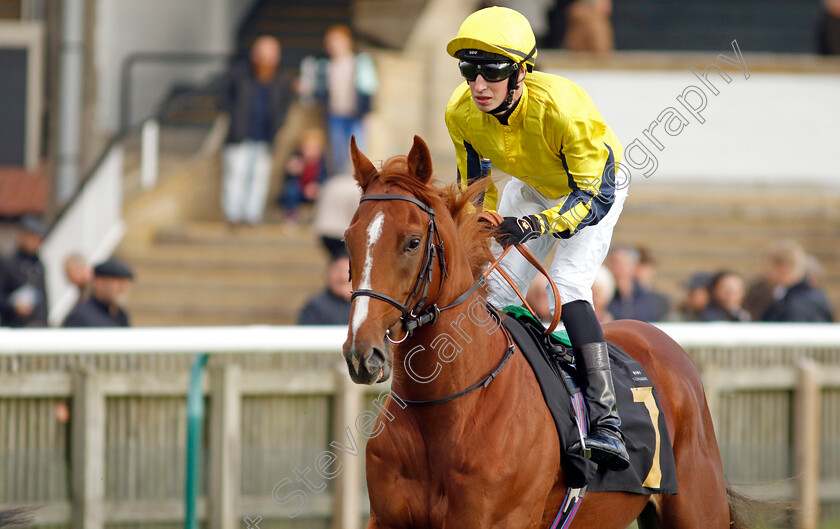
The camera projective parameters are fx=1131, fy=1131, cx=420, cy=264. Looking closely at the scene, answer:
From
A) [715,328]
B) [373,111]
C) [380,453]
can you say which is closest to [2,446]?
[380,453]

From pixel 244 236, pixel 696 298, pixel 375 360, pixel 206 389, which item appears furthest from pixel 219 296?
pixel 375 360

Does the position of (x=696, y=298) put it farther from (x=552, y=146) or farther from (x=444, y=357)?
(x=444, y=357)

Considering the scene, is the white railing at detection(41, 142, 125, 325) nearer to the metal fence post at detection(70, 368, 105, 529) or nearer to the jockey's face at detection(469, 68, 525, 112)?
Answer: the metal fence post at detection(70, 368, 105, 529)

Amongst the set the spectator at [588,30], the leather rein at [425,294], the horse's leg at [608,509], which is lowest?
the horse's leg at [608,509]

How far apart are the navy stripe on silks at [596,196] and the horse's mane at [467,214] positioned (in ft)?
1.00

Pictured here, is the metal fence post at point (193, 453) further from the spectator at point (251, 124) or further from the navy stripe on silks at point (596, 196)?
the spectator at point (251, 124)

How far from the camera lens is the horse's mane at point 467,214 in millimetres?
3488

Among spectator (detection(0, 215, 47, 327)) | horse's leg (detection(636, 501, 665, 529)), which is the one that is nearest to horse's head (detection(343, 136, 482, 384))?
horse's leg (detection(636, 501, 665, 529))

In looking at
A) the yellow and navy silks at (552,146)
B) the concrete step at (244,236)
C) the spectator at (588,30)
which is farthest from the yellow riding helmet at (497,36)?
the spectator at (588,30)

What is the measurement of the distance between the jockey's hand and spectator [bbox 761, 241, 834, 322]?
13.6 ft

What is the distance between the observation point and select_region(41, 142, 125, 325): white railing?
32.6ft

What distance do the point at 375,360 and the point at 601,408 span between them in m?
1.09

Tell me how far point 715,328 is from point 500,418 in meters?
2.77

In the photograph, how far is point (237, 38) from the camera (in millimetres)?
14617
